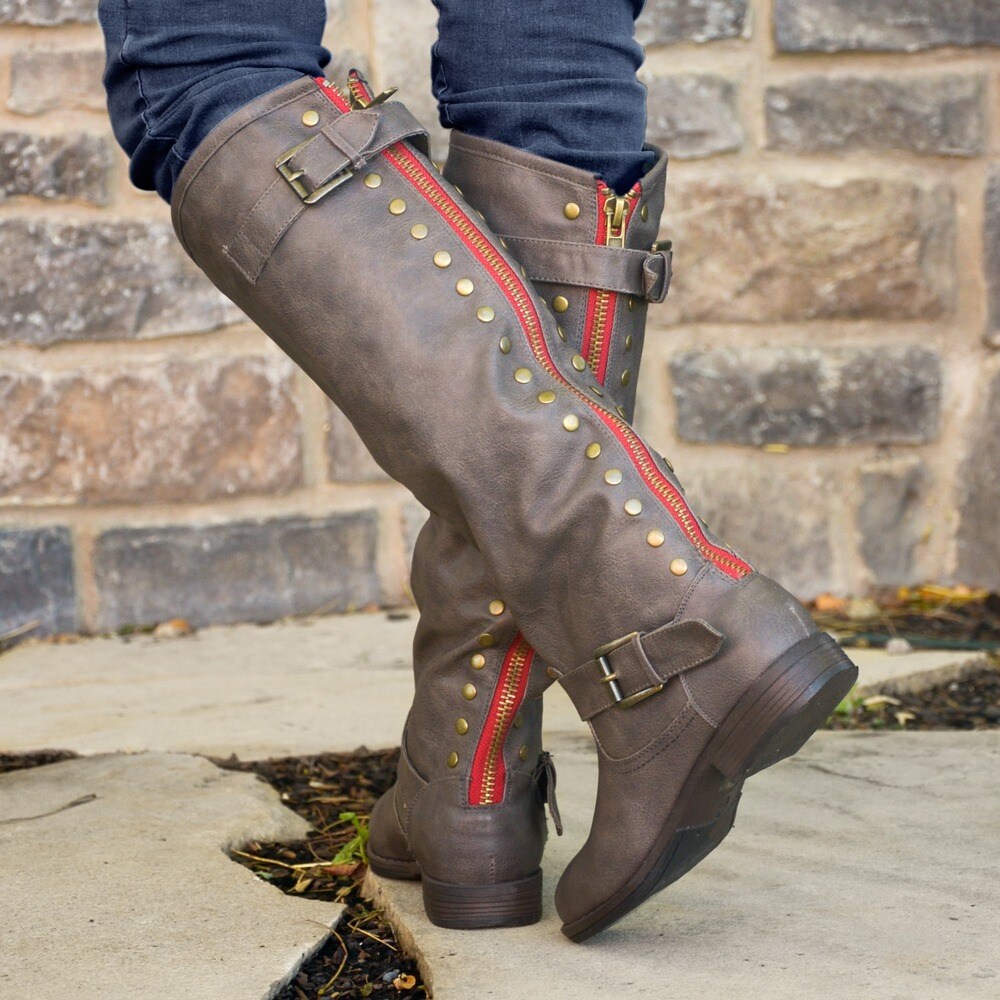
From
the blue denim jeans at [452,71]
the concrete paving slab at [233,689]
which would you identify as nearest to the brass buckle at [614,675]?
the blue denim jeans at [452,71]

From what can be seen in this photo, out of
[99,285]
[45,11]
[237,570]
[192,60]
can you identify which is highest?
[45,11]

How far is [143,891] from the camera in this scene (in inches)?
46.9

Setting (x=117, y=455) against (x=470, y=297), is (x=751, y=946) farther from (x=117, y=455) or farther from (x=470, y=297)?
(x=117, y=455)

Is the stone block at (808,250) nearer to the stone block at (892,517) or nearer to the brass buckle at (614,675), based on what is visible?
the stone block at (892,517)

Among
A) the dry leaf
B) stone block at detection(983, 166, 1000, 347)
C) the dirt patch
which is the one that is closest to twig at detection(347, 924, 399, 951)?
the dirt patch

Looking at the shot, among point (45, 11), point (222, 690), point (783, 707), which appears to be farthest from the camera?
point (45, 11)

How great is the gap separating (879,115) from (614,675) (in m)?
1.71

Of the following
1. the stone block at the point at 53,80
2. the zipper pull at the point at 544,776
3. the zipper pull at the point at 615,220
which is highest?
the stone block at the point at 53,80

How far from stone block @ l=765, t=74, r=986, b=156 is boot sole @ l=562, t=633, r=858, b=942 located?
5.30 ft

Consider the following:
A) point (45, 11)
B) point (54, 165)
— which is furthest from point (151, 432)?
point (45, 11)

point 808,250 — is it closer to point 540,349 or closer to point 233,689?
point 233,689

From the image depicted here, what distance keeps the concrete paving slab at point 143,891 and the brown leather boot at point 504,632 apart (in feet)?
0.47

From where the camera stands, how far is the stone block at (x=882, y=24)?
2.34m

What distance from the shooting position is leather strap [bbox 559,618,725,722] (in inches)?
38.6
